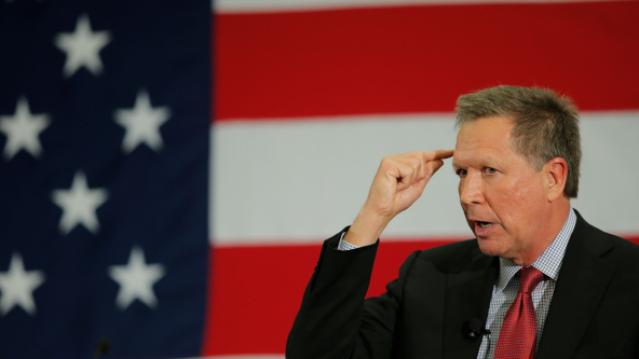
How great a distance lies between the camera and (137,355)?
119 inches

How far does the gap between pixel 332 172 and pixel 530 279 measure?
1267mm

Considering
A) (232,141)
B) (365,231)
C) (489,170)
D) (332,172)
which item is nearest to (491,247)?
(489,170)

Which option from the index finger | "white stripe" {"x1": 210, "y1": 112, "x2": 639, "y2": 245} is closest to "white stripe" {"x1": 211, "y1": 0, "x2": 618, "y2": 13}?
"white stripe" {"x1": 210, "y1": 112, "x2": 639, "y2": 245}

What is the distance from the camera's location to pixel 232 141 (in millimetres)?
3027

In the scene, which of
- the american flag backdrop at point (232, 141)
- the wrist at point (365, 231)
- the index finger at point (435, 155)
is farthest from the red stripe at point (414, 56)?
the wrist at point (365, 231)

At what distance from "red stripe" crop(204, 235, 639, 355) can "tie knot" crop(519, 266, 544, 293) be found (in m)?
1.23

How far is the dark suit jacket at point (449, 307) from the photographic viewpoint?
1.68m

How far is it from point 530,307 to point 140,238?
68.8 inches

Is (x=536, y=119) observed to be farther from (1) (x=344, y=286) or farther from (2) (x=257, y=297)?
(2) (x=257, y=297)

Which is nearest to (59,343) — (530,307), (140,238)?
(140,238)

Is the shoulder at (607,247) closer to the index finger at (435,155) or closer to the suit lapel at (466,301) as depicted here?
the suit lapel at (466,301)

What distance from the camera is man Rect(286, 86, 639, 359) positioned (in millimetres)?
1734

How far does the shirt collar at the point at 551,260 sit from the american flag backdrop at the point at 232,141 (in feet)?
3.24

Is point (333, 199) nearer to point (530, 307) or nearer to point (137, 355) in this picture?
point (137, 355)
